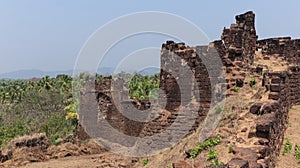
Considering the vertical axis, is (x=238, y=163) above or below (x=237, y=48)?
below

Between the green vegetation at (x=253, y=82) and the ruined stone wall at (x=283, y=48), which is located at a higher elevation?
the ruined stone wall at (x=283, y=48)

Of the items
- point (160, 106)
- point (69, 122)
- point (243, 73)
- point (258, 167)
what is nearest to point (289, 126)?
point (243, 73)

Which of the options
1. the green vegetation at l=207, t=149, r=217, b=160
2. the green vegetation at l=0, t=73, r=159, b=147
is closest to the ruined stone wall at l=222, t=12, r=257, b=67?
the green vegetation at l=207, t=149, r=217, b=160

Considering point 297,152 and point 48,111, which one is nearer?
point 297,152

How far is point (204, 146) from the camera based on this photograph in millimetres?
7227

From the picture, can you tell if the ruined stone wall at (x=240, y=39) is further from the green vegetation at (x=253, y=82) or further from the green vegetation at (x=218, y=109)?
the green vegetation at (x=218, y=109)

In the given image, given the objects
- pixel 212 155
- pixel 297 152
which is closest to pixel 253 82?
pixel 297 152

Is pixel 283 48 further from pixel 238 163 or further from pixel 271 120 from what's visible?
pixel 238 163

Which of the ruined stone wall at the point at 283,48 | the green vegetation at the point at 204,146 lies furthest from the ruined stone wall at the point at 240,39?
the green vegetation at the point at 204,146

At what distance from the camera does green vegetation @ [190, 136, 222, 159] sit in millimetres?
7101

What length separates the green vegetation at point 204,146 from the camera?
7.10 metres

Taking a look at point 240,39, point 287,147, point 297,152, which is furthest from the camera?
point 240,39

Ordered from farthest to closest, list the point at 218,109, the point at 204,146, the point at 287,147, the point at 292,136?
the point at 292,136
the point at 218,109
the point at 287,147
the point at 204,146

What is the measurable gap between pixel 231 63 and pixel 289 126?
2.46 meters
